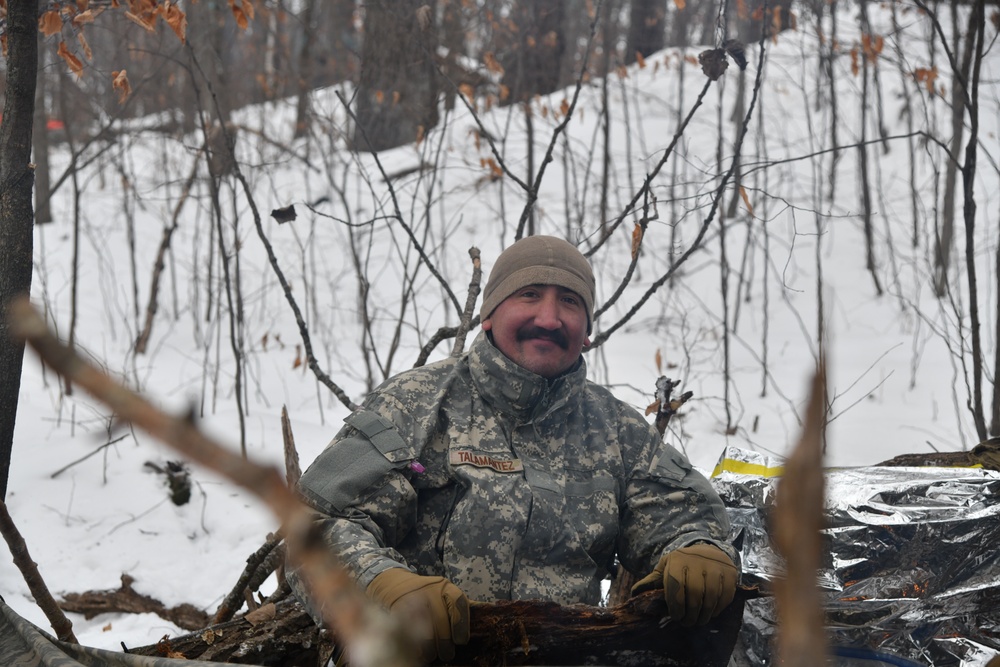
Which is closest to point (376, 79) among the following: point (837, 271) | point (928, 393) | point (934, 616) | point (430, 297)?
point (430, 297)

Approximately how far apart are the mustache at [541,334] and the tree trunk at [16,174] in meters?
1.36

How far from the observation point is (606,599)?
3.11 m

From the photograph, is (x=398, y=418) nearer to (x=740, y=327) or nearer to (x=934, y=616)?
(x=934, y=616)

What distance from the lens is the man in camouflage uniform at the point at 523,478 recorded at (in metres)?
2.38

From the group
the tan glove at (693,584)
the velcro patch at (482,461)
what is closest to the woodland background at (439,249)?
the tan glove at (693,584)

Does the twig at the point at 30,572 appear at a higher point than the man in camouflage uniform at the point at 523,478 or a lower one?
lower

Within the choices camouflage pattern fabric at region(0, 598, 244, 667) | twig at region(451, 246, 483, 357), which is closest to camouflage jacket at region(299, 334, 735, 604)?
camouflage pattern fabric at region(0, 598, 244, 667)

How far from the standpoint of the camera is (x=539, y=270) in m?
2.69

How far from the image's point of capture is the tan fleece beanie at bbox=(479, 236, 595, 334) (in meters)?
2.70

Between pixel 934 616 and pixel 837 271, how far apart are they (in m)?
5.89

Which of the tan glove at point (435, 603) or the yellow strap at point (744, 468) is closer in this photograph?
the tan glove at point (435, 603)

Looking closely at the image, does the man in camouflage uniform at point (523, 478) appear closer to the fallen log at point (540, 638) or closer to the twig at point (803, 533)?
the fallen log at point (540, 638)

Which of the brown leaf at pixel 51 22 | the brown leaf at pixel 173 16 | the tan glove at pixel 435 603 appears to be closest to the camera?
the tan glove at pixel 435 603

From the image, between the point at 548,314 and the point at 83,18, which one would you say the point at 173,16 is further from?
the point at 548,314
